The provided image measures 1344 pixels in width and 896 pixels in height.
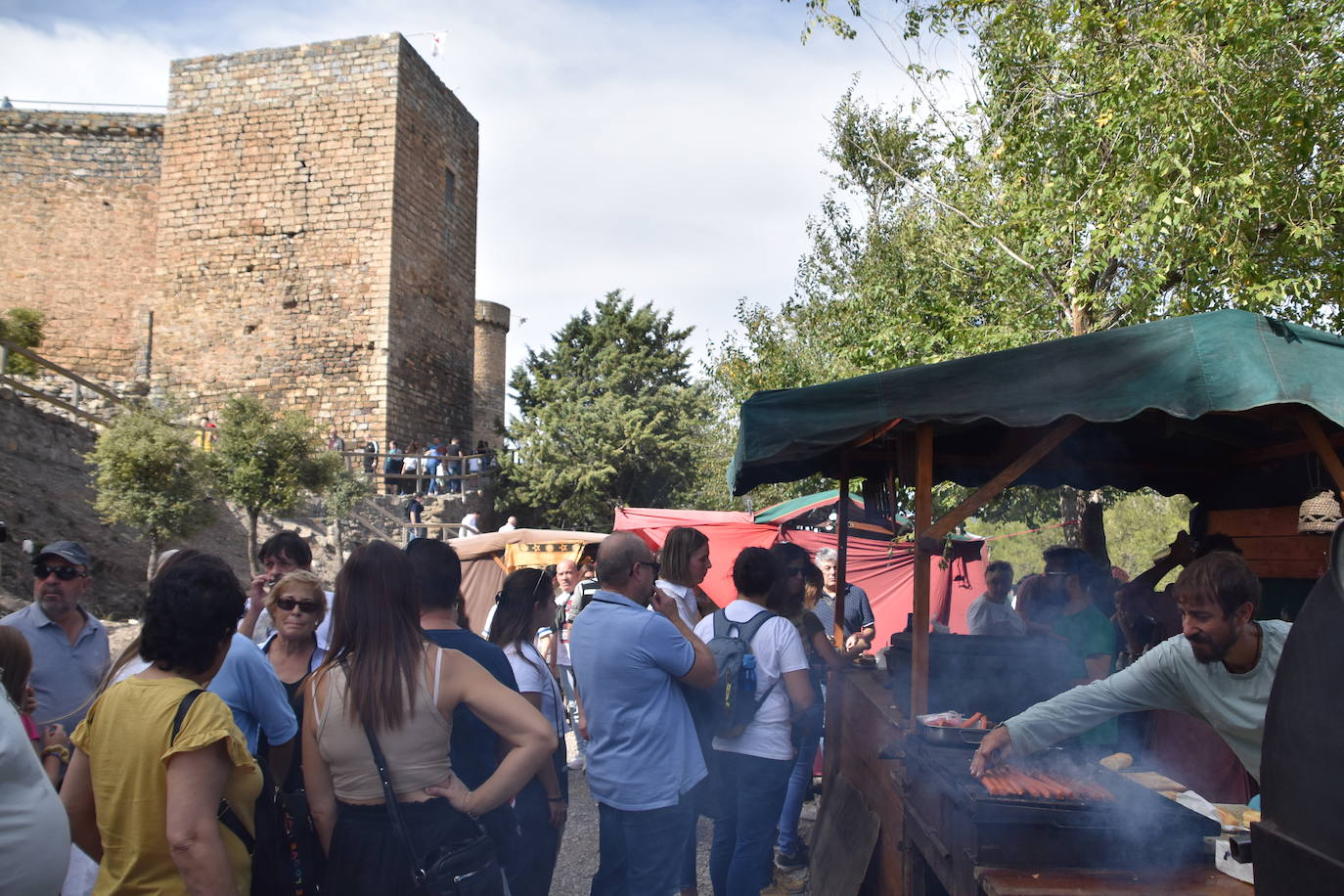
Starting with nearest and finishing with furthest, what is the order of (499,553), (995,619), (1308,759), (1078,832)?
(1308,759) < (1078,832) < (995,619) < (499,553)

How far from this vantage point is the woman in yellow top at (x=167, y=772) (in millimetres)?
1913

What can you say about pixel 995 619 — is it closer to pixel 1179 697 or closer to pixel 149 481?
pixel 1179 697

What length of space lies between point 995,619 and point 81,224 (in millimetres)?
26455

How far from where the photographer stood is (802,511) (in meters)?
10.1

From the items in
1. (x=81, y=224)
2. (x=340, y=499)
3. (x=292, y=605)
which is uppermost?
(x=81, y=224)

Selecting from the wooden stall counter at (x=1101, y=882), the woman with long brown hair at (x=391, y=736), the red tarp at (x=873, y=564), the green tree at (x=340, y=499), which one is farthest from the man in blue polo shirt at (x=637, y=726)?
the green tree at (x=340, y=499)

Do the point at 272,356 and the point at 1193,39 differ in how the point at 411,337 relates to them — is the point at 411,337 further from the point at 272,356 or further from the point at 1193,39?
the point at 1193,39

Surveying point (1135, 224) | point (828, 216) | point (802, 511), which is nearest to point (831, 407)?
point (1135, 224)

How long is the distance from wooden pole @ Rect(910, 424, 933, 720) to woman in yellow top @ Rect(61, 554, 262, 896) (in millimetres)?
2460

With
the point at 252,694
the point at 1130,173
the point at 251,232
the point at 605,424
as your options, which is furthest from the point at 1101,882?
the point at 251,232

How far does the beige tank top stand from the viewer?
7.13ft

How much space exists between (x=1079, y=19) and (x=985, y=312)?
3280 millimetres

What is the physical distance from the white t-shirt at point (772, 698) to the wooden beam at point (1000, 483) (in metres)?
0.71

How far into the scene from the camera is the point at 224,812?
6.70 ft
